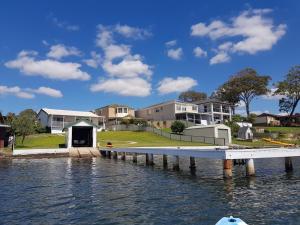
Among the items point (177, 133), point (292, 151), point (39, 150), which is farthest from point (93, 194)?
point (177, 133)

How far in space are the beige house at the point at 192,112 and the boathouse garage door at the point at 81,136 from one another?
34111 mm

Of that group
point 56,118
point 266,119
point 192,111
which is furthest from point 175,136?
point 266,119

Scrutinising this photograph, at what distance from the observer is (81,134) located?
6550 centimetres

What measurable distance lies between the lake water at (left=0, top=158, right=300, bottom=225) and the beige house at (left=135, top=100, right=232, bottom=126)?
230ft

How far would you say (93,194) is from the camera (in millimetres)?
19250

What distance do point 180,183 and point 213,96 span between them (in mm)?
103664

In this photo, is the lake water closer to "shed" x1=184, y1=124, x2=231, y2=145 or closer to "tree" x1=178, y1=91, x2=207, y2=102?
"shed" x1=184, y1=124, x2=231, y2=145

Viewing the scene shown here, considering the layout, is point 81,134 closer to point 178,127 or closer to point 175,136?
point 175,136

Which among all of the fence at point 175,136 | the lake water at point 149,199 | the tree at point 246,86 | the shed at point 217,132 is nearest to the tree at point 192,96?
the tree at point 246,86

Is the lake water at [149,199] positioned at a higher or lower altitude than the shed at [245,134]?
lower

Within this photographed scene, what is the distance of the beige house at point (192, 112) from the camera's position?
9669 cm

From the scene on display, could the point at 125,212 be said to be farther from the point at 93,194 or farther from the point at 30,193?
the point at 30,193

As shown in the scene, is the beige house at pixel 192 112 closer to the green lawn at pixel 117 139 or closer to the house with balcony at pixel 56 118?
the green lawn at pixel 117 139

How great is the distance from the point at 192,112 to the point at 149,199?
79.9 m
